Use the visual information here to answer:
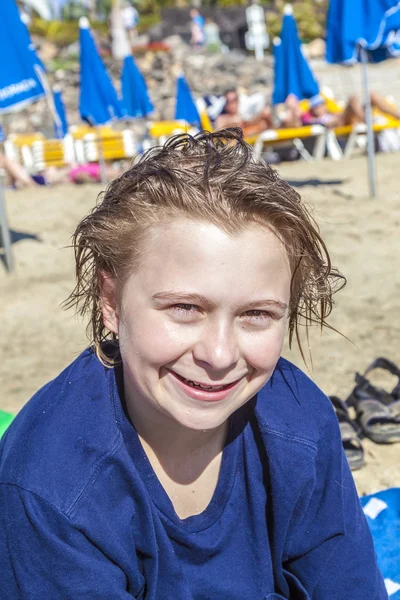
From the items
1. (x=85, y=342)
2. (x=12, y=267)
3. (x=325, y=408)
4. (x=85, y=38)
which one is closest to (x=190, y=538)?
(x=325, y=408)

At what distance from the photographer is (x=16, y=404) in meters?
3.65

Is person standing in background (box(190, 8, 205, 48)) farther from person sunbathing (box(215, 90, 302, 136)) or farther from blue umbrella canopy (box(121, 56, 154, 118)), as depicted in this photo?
blue umbrella canopy (box(121, 56, 154, 118))

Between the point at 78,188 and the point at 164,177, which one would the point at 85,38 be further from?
the point at 164,177

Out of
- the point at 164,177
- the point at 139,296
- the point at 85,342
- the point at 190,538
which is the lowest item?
the point at 85,342

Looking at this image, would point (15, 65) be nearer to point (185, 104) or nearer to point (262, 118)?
point (185, 104)

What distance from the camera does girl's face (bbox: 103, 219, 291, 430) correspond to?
4.62ft

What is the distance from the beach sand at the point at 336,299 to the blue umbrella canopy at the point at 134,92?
320cm

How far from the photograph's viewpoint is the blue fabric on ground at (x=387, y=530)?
7.61ft

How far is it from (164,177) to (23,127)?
23.9m

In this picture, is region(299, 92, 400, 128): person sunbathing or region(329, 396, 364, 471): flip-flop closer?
region(329, 396, 364, 471): flip-flop

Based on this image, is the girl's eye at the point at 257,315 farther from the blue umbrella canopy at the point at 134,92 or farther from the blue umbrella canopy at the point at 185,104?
the blue umbrella canopy at the point at 185,104

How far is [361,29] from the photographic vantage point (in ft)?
24.6

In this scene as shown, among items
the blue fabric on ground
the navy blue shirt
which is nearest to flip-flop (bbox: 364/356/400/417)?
the blue fabric on ground

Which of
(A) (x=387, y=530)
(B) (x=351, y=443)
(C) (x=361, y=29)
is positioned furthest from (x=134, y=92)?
(A) (x=387, y=530)
